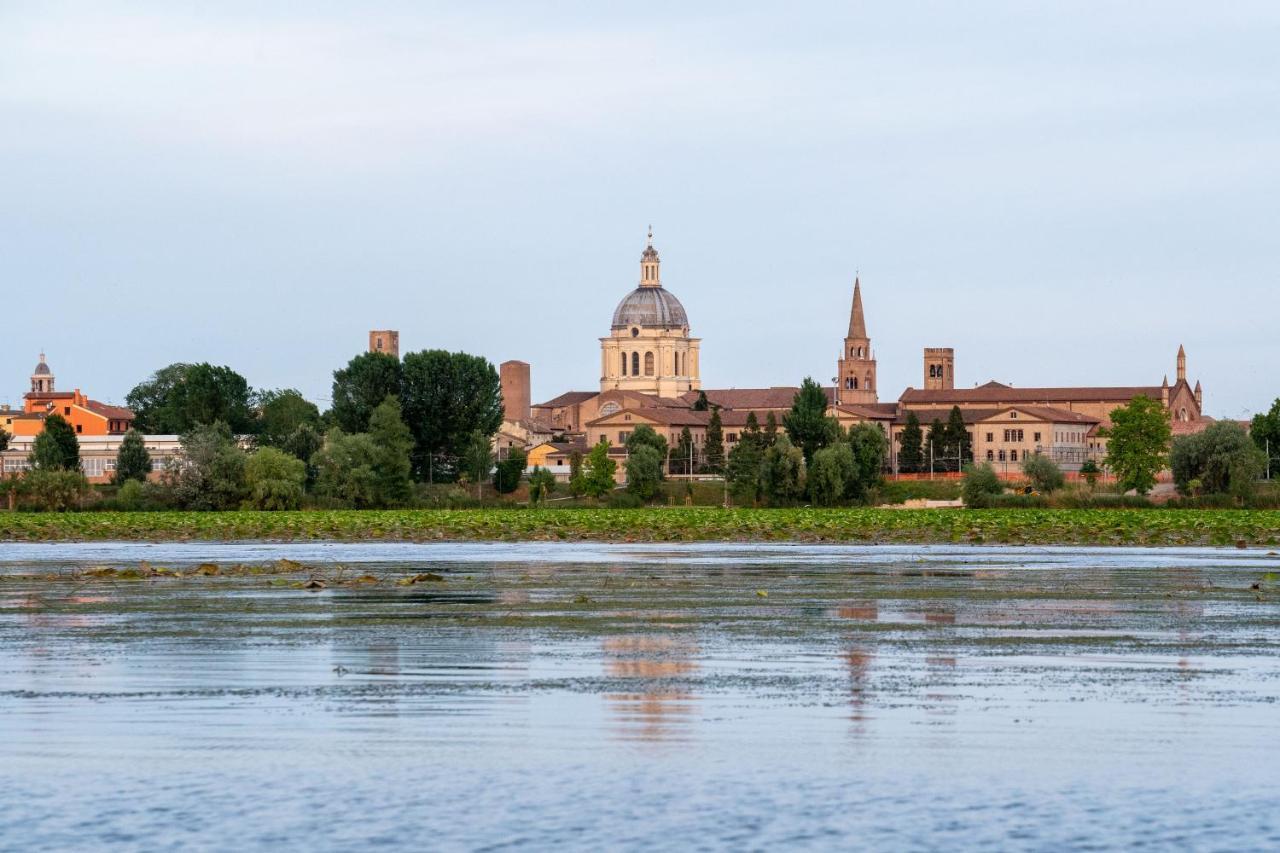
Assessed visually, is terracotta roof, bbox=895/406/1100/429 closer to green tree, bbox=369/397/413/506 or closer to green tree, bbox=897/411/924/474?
green tree, bbox=897/411/924/474

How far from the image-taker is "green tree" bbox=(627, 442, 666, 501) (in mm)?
125812

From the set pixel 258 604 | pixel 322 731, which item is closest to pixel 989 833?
pixel 322 731

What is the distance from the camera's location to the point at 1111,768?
55.9 feet

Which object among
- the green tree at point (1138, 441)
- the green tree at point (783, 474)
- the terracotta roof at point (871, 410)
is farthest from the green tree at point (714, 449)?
the green tree at point (783, 474)

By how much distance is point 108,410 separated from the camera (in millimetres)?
179250

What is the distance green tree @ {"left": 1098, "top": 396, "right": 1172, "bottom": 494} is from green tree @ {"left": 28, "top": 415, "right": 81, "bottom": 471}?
67.3m

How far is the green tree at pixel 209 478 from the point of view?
100 metres

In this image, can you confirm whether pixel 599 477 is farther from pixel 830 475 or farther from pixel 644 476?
pixel 830 475

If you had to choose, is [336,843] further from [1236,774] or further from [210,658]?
[210,658]

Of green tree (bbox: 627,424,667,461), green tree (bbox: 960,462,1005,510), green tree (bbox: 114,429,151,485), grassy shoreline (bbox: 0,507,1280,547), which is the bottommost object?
grassy shoreline (bbox: 0,507,1280,547)

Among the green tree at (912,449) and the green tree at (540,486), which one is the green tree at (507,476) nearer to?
the green tree at (540,486)

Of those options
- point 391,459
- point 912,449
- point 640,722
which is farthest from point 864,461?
point 640,722

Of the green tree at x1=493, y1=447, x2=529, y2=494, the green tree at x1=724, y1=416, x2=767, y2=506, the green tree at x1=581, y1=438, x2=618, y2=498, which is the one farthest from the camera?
the green tree at x1=493, y1=447, x2=529, y2=494

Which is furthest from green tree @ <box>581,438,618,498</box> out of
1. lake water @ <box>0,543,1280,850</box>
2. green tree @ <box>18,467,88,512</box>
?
lake water @ <box>0,543,1280,850</box>
